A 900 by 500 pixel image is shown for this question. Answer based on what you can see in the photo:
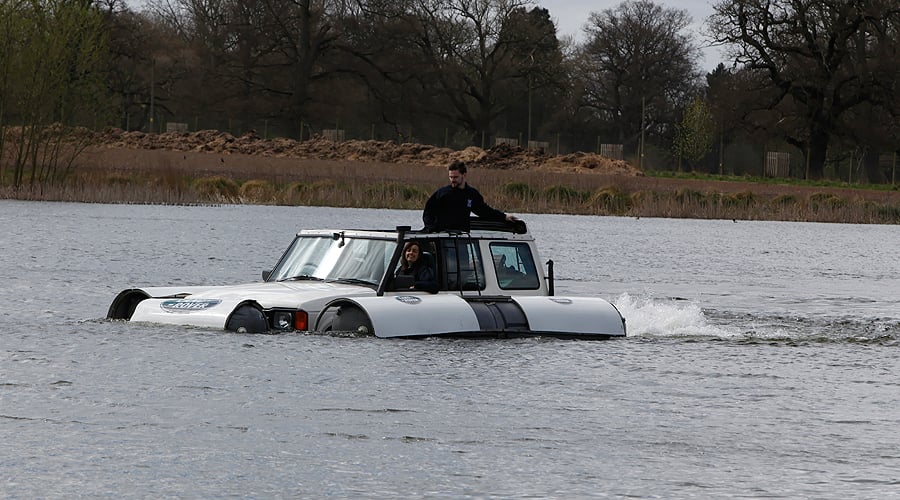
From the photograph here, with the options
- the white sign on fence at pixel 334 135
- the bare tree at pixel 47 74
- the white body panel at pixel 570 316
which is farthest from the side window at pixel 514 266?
the white sign on fence at pixel 334 135

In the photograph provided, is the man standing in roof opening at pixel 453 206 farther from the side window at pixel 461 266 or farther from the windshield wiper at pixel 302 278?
the windshield wiper at pixel 302 278

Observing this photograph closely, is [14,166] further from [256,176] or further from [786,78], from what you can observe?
[786,78]

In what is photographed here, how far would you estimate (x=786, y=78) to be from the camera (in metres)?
79.8

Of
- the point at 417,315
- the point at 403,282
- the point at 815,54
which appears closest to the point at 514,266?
the point at 403,282

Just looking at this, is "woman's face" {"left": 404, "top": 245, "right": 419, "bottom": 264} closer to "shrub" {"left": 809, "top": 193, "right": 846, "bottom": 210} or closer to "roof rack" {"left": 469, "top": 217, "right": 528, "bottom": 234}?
"roof rack" {"left": 469, "top": 217, "right": 528, "bottom": 234}

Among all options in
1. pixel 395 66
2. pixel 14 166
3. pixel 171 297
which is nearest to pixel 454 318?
pixel 171 297

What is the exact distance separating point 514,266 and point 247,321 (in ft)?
13.0

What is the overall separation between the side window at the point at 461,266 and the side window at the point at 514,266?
0.34m

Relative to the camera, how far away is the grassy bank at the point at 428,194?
5531cm

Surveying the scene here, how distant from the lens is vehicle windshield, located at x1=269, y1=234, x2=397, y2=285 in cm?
1894

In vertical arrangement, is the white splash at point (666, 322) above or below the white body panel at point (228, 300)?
below

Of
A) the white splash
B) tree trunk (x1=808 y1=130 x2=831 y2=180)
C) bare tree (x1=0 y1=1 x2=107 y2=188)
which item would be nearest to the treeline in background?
tree trunk (x1=808 y1=130 x2=831 y2=180)

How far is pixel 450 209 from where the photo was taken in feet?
64.0

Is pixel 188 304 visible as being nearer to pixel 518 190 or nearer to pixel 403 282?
pixel 403 282
